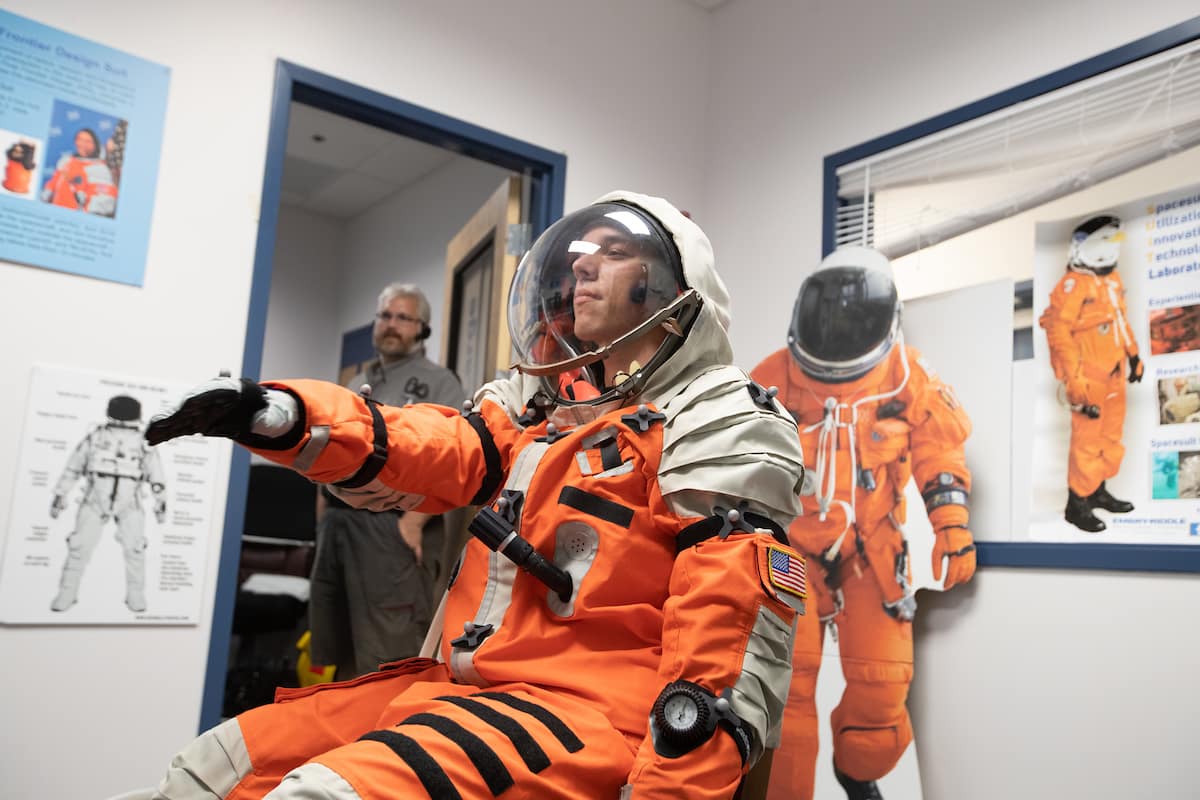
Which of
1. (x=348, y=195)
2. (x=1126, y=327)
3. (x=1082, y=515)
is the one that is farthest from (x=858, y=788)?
(x=348, y=195)

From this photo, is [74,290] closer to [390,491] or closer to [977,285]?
[390,491]

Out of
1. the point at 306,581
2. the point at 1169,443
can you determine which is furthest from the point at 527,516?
the point at 306,581

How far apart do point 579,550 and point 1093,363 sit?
1532 millimetres

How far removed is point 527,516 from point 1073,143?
1848 millimetres

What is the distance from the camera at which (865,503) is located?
241 centimetres

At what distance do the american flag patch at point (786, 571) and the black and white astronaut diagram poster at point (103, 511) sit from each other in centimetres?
166

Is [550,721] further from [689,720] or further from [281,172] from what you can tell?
[281,172]

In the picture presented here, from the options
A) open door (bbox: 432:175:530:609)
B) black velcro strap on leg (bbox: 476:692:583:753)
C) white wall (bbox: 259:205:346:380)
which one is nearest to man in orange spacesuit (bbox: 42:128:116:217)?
open door (bbox: 432:175:530:609)

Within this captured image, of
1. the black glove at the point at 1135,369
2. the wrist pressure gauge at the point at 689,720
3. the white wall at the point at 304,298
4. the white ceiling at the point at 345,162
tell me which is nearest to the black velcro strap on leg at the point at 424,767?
the wrist pressure gauge at the point at 689,720

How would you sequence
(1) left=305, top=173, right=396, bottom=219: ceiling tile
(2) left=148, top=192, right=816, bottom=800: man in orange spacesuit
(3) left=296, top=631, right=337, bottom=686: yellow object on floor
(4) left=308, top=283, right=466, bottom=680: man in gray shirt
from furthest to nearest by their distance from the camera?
(1) left=305, top=173, right=396, bottom=219: ceiling tile < (3) left=296, top=631, right=337, bottom=686: yellow object on floor < (4) left=308, top=283, right=466, bottom=680: man in gray shirt < (2) left=148, top=192, right=816, bottom=800: man in orange spacesuit

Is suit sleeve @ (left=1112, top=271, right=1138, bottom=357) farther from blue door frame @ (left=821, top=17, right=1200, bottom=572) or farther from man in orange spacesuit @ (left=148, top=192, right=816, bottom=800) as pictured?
man in orange spacesuit @ (left=148, top=192, right=816, bottom=800)

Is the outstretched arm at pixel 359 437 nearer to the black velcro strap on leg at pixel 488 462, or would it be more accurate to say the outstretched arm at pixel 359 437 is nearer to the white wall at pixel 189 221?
the black velcro strap on leg at pixel 488 462

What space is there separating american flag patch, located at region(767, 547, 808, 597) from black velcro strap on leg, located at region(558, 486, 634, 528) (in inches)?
8.1

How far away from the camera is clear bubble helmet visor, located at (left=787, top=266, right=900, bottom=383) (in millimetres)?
2498
